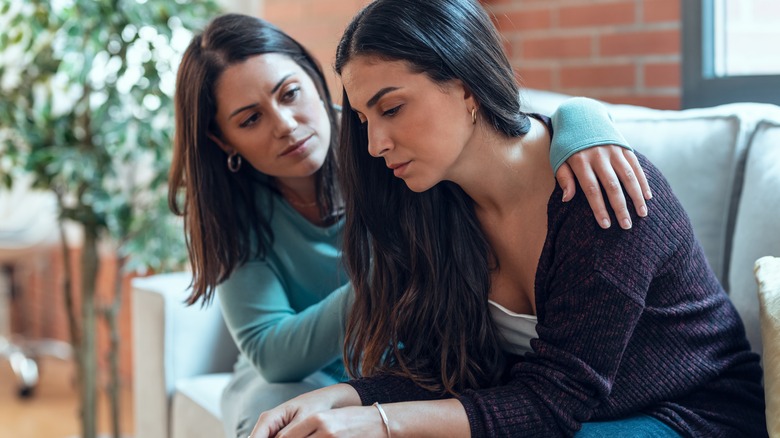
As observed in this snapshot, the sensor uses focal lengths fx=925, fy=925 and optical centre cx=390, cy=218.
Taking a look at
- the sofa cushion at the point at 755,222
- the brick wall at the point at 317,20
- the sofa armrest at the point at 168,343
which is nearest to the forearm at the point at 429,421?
the sofa cushion at the point at 755,222

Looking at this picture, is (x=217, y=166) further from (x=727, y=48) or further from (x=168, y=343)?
(x=727, y=48)

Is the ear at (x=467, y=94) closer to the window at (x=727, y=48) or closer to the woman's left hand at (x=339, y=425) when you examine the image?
the woman's left hand at (x=339, y=425)

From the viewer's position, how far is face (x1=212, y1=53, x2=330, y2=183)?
5.36 ft

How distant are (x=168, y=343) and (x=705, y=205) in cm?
120

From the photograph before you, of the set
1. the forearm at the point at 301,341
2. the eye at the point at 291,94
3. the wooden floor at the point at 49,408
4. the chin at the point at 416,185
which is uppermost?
the eye at the point at 291,94

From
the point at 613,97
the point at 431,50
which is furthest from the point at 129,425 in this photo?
the point at 431,50

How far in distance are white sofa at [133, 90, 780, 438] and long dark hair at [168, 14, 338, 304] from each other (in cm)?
38

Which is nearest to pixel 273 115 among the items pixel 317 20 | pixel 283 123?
pixel 283 123

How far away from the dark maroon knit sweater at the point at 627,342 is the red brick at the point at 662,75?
939 mm

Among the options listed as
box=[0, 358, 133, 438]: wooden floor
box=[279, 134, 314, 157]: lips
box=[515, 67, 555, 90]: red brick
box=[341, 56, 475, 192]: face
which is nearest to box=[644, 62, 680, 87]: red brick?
box=[515, 67, 555, 90]: red brick

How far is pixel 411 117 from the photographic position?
124 centimetres

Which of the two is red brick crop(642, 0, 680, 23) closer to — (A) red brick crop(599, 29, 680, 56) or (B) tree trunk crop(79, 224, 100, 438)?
(A) red brick crop(599, 29, 680, 56)

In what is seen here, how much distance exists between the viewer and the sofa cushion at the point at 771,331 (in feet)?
3.97

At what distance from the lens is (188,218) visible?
1769 mm
